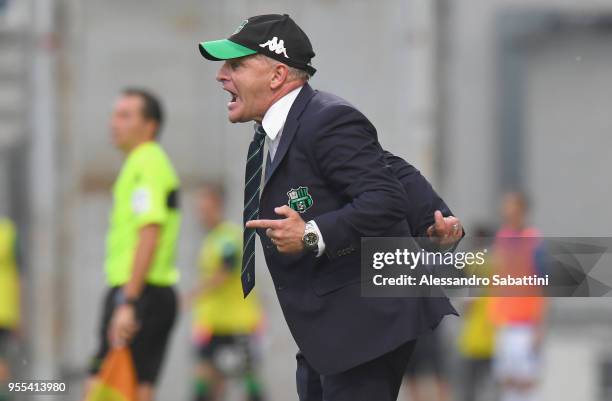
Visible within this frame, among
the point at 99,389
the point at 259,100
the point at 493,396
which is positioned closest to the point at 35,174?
the point at 493,396

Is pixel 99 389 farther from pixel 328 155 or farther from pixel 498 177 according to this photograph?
pixel 498 177

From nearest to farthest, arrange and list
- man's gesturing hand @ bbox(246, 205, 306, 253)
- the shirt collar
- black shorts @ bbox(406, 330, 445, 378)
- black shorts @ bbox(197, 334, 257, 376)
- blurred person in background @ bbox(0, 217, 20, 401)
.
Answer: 1. man's gesturing hand @ bbox(246, 205, 306, 253)
2. the shirt collar
3. blurred person in background @ bbox(0, 217, 20, 401)
4. black shorts @ bbox(197, 334, 257, 376)
5. black shorts @ bbox(406, 330, 445, 378)

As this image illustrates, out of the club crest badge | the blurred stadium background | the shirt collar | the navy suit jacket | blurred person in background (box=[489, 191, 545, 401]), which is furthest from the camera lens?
the blurred stadium background

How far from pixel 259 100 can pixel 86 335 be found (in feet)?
24.7

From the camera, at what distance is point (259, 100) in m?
4.93

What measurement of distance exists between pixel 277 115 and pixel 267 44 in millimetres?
236

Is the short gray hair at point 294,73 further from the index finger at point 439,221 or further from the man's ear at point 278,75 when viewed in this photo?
the index finger at point 439,221

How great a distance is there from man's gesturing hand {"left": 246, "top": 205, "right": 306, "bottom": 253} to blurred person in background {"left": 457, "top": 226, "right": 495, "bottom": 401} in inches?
286

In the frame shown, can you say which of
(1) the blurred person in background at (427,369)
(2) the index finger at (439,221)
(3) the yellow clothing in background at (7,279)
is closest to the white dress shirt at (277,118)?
(2) the index finger at (439,221)

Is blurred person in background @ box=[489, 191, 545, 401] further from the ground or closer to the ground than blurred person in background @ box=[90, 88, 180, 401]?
closer to the ground

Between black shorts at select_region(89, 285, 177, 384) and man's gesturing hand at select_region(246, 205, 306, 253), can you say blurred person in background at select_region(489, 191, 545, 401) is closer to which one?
black shorts at select_region(89, 285, 177, 384)

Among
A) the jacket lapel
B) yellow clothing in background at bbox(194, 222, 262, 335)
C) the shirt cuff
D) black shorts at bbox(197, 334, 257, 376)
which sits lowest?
black shorts at bbox(197, 334, 257, 376)

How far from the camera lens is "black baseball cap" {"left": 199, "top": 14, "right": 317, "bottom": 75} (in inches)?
192

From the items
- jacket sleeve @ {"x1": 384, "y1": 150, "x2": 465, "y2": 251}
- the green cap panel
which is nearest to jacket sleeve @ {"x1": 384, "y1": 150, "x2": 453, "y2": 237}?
jacket sleeve @ {"x1": 384, "y1": 150, "x2": 465, "y2": 251}
